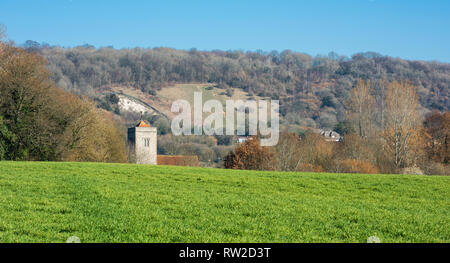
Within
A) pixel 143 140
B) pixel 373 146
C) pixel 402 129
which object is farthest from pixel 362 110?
pixel 143 140

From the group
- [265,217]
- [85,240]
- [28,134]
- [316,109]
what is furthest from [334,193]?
[316,109]

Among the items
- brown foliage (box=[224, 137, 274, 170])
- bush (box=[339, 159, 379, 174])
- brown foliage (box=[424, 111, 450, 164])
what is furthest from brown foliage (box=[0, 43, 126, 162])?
brown foliage (box=[424, 111, 450, 164])

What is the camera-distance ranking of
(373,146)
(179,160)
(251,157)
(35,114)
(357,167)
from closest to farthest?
(35,114) < (357,167) < (251,157) < (373,146) < (179,160)

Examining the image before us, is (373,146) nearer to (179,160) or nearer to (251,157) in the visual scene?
(251,157)

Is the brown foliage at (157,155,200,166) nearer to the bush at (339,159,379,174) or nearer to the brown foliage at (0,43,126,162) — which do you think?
the bush at (339,159,379,174)

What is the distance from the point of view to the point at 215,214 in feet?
38.8

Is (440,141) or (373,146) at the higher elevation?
(440,141)

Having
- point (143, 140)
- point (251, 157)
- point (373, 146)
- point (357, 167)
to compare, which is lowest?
point (357, 167)

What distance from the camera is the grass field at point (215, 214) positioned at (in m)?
9.32

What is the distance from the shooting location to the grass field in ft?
30.6

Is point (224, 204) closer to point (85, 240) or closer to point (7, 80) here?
point (85, 240)

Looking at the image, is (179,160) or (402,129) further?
(179,160)

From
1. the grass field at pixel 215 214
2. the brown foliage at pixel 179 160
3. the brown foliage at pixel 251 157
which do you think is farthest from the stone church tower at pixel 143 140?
the grass field at pixel 215 214

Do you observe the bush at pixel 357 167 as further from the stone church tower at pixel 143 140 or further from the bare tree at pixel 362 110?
the stone church tower at pixel 143 140
